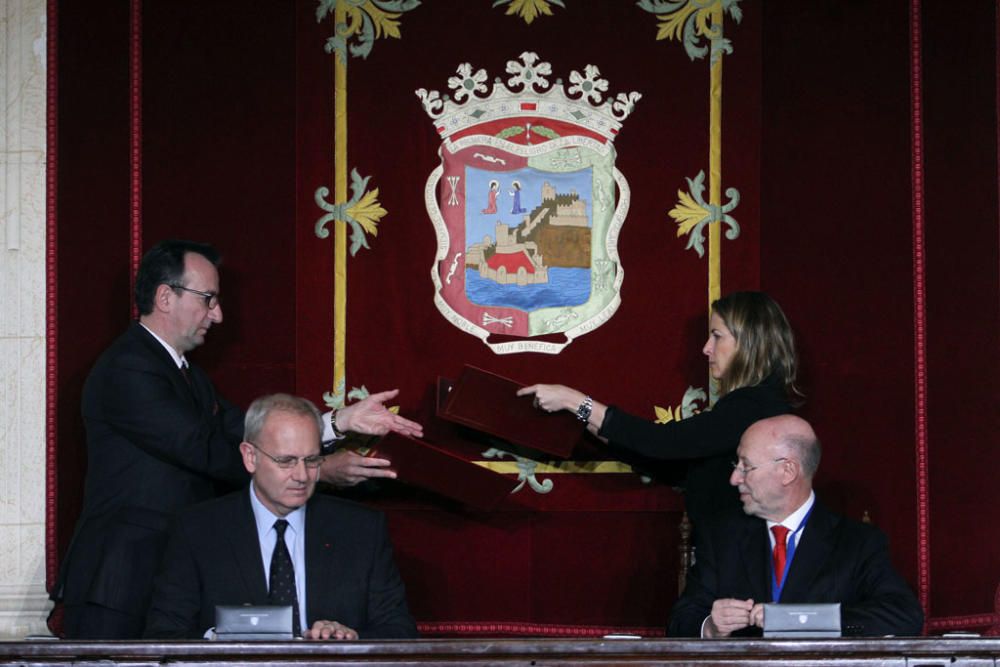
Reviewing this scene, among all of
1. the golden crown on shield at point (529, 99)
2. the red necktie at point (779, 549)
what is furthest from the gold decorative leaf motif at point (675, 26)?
the red necktie at point (779, 549)

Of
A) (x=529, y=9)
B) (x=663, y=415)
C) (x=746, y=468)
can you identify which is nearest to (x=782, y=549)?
(x=746, y=468)

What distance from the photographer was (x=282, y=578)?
138 inches

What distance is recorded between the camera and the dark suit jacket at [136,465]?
386cm

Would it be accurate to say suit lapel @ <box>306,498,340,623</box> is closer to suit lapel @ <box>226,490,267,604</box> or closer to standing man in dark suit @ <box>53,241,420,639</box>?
suit lapel @ <box>226,490,267,604</box>

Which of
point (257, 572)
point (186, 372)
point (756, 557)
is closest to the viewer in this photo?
point (257, 572)

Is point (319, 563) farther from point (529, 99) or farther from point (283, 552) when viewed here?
point (529, 99)

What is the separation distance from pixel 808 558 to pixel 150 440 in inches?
69.8

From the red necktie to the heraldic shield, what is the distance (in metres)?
1.16

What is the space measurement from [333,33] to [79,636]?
1.99 meters

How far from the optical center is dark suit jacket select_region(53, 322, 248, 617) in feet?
12.7

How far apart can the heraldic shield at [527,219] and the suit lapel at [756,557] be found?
44.4 inches

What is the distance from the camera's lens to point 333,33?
15.0 ft

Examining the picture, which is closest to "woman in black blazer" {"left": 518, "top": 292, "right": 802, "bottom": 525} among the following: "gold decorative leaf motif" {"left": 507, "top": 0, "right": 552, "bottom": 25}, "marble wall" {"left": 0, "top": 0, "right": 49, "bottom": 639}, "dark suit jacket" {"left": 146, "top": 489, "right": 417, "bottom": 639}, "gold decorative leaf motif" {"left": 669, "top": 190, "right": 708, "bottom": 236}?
"gold decorative leaf motif" {"left": 669, "top": 190, "right": 708, "bottom": 236}

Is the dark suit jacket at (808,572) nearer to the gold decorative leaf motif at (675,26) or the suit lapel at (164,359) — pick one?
the suit lapel at (164,359)
